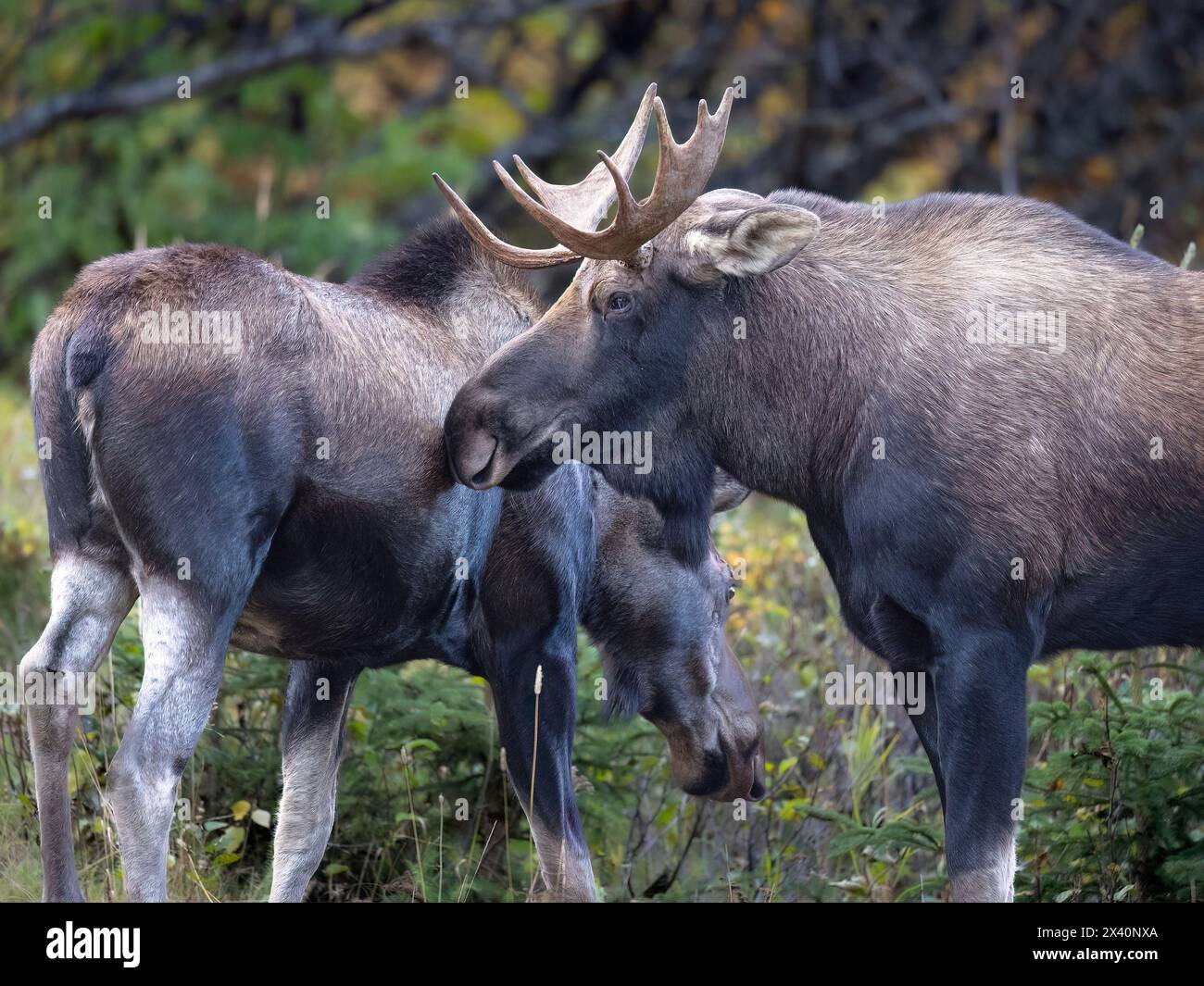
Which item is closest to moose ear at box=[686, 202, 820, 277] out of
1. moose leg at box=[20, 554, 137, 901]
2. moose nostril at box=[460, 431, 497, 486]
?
moose nostril at box=[460, 431, 497, 486]

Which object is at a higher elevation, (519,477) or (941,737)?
(519,477)

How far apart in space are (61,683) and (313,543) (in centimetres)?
79

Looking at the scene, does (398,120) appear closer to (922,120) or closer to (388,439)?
(922,120)

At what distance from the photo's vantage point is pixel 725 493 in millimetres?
6547

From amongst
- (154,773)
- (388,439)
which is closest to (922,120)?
(388,439)

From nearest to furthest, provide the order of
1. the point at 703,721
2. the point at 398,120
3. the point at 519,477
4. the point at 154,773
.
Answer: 1. the point at 154,773
2. the point at 519,477
3. the point at 703,721
4. the point at 398,120

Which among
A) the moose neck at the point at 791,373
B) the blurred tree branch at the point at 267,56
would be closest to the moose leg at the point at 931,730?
the moose neck at the point at 791,373

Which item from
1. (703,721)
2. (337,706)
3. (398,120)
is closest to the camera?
(337,706)

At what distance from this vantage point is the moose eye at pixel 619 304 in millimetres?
5309

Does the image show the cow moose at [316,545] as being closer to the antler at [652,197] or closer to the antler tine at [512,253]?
the antler tine at [512,253]

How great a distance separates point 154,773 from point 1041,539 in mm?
2498

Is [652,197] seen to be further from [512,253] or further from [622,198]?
[512,253]

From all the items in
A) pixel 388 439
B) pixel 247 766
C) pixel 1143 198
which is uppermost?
pixel 1143 198

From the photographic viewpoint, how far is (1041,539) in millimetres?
4945
